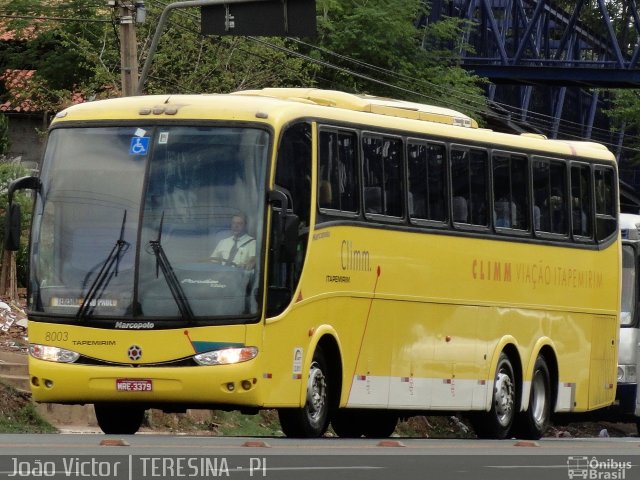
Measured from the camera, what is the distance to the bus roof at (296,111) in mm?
17844

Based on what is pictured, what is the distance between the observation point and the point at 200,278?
17.2 m

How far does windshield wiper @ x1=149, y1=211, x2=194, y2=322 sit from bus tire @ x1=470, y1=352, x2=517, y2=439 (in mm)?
6068

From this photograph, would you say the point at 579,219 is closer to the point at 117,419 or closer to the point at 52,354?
the point at 117,419

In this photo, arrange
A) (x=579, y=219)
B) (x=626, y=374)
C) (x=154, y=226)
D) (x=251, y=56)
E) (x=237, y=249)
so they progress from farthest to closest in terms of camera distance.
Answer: (x=251, y=56), (x=626, y=374), (x=579, y=219), (x=154, y=226), (x=237, y=249)

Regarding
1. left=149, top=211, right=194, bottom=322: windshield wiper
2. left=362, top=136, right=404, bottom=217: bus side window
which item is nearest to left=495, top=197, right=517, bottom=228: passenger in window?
left=362, top=136, right=404, bottom=217: bus side window

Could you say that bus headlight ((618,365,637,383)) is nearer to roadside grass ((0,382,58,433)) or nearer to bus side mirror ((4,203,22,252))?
roadside grass ((0,382,58,433))

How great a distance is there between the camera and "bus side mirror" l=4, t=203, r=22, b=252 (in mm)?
17656

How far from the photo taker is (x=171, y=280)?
56.4 feet

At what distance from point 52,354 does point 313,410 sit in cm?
265

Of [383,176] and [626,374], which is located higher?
[383,176]

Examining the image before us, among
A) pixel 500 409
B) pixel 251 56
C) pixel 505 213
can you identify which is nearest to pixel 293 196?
pixel 505 213

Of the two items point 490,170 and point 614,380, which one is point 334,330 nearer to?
point 490,170

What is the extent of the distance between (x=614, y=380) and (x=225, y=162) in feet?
32.4
